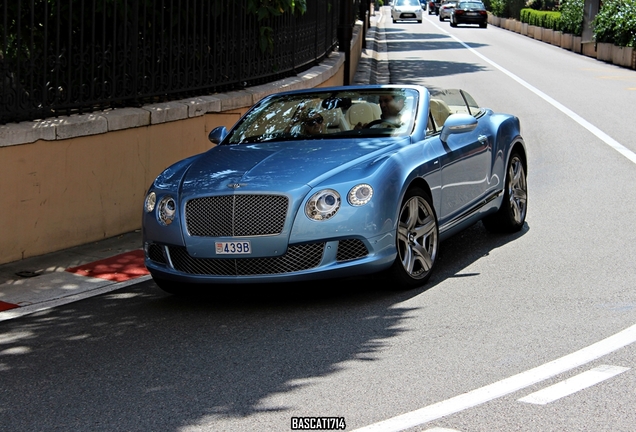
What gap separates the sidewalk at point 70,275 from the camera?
7867mm

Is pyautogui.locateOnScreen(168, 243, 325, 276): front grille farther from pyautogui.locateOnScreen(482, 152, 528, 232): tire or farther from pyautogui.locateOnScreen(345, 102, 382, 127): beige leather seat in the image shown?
pyautogui.locateOnScreen(482, 152, 528, 232): tire

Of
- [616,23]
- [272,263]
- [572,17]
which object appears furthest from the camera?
[572,17]

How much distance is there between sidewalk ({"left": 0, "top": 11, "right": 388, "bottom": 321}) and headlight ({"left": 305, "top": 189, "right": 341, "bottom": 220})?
196 cm

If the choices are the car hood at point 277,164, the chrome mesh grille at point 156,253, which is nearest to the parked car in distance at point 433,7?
the car hood at point 277,164

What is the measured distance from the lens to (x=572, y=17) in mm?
43031

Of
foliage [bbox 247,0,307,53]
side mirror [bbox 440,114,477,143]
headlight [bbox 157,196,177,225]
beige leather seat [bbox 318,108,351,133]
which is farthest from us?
foliage [bbox 247,0,307,53]

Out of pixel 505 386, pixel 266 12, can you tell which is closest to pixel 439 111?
pixel 505 386

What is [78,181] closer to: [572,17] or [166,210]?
[166,210]

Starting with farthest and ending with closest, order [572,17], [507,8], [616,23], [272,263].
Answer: [507,8] → [572,17] → [616,23] → [272,263]

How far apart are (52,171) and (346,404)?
15.9 feet

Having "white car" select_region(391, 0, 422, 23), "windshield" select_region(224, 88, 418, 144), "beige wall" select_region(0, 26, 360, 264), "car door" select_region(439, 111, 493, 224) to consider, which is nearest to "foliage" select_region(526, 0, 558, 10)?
"white car" select_region(391, 0, 422, 23)

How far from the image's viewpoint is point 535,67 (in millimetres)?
32062

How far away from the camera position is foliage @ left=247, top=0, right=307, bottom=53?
13508mm

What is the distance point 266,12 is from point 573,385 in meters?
9.06
